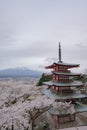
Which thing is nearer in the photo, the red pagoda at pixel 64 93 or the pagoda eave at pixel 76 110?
the pagoda eave at pixel 76 110

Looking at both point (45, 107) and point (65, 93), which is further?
point (65, 93)

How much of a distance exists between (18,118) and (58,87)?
30.6 ft

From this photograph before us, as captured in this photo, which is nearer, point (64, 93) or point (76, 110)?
point (76, 110)

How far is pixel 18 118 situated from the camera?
15727mm

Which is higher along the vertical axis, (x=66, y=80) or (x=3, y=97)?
(x=66, y=80)

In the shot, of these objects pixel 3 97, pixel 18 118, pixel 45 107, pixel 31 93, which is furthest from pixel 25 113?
pixel 31 93

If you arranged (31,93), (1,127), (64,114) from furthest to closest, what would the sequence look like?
(31,93) → (64,114) → (1,127)

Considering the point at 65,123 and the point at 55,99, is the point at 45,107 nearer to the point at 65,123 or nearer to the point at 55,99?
the point at 55,99

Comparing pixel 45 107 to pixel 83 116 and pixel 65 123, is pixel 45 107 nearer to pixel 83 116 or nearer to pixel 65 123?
pixel 65 123

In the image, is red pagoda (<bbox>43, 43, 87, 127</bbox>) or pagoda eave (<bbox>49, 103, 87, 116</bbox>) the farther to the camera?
red pagoda (<bbox>43, 43, 87, 127</bbox>)

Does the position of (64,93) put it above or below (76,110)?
above

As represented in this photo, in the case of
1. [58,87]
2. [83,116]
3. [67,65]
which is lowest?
[83,116]

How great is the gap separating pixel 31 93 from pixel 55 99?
1442cm

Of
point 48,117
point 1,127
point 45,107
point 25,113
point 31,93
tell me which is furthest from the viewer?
point 31,93
